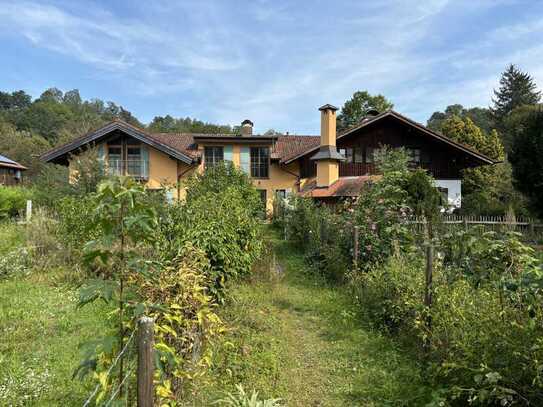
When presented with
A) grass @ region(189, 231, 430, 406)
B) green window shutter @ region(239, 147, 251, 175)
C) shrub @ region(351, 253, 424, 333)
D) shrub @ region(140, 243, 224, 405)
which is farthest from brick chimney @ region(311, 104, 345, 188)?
shrub @ region(140, 243, 224, 405)

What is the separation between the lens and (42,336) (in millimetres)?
4938

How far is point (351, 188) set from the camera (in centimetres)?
1803

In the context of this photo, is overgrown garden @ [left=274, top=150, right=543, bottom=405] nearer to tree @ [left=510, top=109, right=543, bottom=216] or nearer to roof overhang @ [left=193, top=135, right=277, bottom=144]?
tree @ [left=510, top=109, right=543, bottom=216]

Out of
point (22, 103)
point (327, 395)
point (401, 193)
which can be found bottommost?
point (327, 395)

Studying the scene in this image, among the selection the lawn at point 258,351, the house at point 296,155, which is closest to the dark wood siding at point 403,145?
the house at point 296,155

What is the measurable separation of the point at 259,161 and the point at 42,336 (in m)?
20.7

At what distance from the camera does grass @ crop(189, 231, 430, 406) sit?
375 centimetres

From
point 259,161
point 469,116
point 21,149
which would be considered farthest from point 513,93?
point 21,149

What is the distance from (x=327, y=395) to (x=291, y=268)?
5.77 metres

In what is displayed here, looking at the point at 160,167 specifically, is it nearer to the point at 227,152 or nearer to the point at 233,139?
the point at 227,152

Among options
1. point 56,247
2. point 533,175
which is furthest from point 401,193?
point 533,175

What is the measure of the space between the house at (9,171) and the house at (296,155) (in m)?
18.6

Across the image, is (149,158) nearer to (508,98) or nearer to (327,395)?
(327,395)

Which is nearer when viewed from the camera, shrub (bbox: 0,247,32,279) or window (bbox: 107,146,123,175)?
shrub (bbox: 0,247,32,279)
